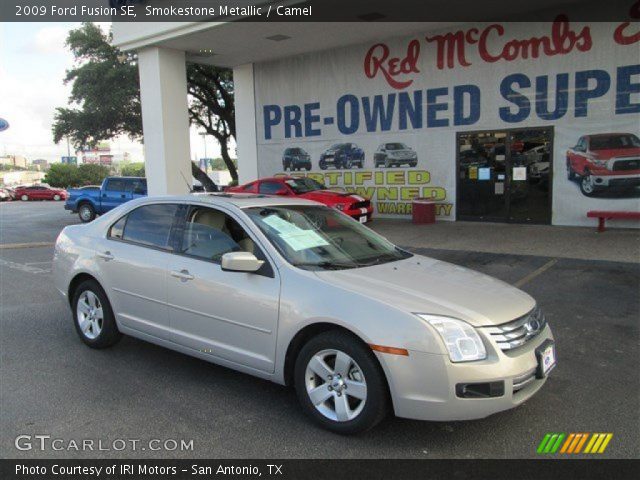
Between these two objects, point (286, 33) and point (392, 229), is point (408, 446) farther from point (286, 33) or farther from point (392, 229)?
point (286, 33)

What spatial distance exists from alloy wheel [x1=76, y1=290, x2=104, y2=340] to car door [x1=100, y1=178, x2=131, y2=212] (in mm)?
15504

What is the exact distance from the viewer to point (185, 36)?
15.5 metres

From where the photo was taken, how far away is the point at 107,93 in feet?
80.7

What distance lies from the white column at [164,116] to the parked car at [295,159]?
11.3ft

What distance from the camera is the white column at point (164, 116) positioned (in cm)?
1667

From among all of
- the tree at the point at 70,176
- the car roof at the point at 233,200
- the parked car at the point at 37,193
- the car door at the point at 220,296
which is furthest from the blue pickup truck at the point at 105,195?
the tree at the point at 70,176

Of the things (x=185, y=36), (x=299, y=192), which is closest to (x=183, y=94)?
(x=185, y=36)

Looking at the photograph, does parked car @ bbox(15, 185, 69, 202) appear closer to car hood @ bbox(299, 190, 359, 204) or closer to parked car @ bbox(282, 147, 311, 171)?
parked car @ bbox(282, 147, 311, 171)

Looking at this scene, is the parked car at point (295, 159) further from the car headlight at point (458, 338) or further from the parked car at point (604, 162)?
the car headlight at point (458, 338)

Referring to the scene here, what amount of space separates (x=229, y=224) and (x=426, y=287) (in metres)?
1.71

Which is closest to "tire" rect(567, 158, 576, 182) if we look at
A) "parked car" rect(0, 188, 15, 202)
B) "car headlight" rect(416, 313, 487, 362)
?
"car headlight" rect(416, 313, 487, 362)
